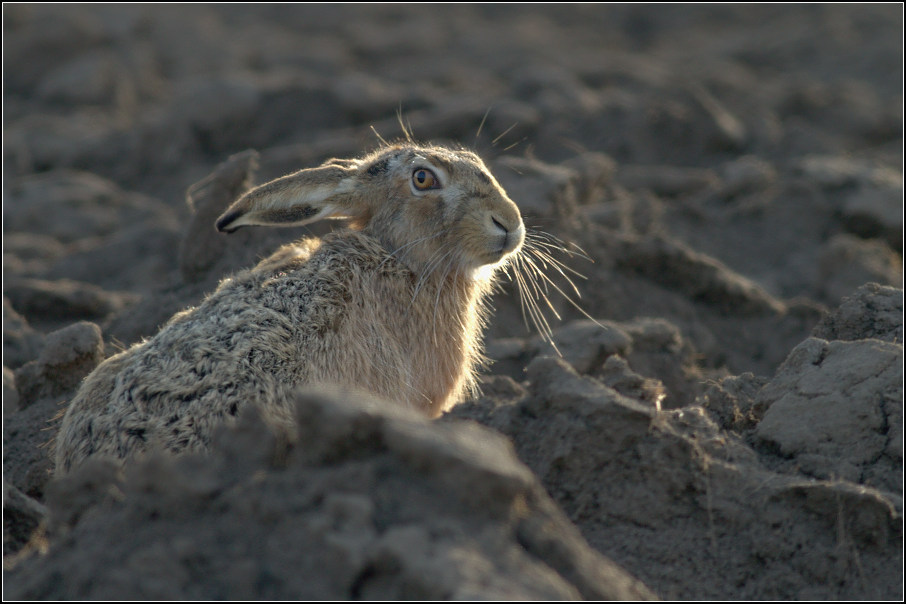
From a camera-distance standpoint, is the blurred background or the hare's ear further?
the blurred background

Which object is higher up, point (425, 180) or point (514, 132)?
point (425, 180)

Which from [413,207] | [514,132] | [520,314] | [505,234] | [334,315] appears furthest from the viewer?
[514,132]

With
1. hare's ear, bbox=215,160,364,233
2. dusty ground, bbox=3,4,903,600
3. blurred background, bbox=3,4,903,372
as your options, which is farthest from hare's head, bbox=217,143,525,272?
blurred background, bbox=3,4,903,372

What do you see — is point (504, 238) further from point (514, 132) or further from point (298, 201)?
point (514, 132)

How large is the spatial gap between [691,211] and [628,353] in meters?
3.55

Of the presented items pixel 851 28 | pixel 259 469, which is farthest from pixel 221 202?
pixel 851 28

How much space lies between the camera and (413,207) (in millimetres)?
5324

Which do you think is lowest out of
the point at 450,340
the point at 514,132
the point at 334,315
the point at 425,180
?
the point at 514,132

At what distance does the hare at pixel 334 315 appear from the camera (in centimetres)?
403

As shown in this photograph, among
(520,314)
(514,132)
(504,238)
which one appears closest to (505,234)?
(504,238)

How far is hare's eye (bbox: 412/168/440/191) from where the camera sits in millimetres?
5355

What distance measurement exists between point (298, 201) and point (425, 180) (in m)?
0.68

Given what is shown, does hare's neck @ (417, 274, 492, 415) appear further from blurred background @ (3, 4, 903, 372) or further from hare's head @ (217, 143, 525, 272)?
blurred background @ (3, 4, 903, 372)

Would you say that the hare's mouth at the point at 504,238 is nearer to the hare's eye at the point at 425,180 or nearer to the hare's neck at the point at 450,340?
the hare's neck at the point at 450,340
